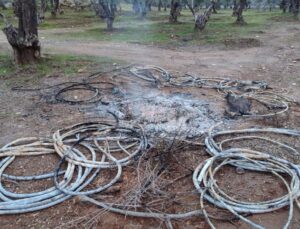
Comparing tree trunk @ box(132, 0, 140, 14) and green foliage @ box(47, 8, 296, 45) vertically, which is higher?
tree trunk @ box(132, 0, 140, 14)

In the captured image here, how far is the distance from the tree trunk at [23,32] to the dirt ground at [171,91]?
0.87m

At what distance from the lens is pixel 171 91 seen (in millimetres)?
6430

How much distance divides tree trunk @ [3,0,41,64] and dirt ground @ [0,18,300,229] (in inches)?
34.3

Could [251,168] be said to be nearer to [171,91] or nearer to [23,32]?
[171,91]

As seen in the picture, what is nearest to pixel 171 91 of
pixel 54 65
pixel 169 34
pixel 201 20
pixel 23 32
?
pixel 54 65

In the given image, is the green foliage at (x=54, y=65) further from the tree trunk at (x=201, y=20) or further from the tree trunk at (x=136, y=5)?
the tree trunk at (x=136, y=5)

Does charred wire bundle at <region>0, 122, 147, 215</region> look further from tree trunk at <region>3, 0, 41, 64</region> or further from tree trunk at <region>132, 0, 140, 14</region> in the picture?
tree trunk at <region>132, 0, 140, 14</region>

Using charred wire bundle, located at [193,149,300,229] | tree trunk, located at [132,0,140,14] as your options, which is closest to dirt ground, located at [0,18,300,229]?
charred wire bundle, located at [193,149,300,229]

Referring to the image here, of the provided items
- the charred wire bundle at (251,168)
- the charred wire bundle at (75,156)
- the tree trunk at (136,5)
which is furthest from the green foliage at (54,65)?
the tree trunk at (136,5)

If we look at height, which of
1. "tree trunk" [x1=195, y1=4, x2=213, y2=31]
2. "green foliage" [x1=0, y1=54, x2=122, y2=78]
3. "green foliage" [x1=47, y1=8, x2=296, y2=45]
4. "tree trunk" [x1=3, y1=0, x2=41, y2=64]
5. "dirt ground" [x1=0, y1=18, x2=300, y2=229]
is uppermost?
"tree trunk" [x1=3, y1=0, x2=41, y2=64]

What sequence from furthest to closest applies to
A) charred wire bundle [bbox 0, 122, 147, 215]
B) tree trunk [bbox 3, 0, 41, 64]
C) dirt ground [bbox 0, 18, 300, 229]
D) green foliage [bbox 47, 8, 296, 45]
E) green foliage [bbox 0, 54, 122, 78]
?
green foliage [bbox 47, 8, 296, 45] → tree trunk [bbox 3, 0, 41, 64] → green foliage [bbox 0, 54, 122, 78] → charred wire bundle [bbox 0, 122, 147, 215] → dirt ground [bbox 0, 18, 300, 229]

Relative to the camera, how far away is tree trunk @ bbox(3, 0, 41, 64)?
784 centimetres

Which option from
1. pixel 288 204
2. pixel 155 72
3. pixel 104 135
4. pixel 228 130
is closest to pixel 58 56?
pixel 155 72

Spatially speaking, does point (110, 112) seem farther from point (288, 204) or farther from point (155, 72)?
point (288, 204)
